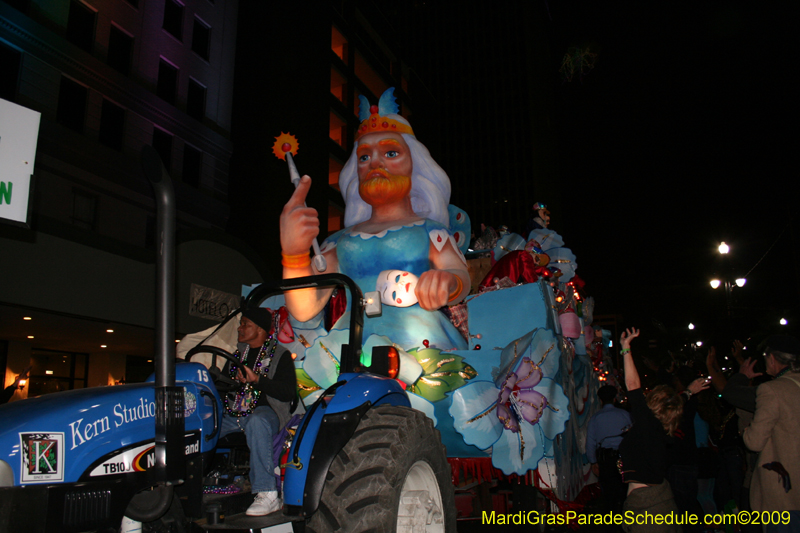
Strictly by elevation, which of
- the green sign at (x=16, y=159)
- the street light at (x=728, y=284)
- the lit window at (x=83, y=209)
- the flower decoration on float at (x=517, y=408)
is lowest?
the flower decoration on float at (x=517, y=408)

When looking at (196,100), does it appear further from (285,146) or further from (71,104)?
(285,146)

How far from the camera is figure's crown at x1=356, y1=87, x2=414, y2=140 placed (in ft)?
18.1

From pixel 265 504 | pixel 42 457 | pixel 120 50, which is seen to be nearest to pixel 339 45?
pixel 120 50

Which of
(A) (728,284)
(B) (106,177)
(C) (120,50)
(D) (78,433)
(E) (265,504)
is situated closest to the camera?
(D) (78,433)

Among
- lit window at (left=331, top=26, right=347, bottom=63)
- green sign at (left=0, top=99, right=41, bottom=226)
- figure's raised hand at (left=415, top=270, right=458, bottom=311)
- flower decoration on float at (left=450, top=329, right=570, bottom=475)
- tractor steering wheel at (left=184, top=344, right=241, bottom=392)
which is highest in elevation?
lit window at (left=331, top=26, right=347, bottom=63)

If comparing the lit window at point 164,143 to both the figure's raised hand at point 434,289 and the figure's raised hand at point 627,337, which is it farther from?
the figure's raised hand at point 627,337

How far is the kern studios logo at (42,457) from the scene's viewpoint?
6.06ft

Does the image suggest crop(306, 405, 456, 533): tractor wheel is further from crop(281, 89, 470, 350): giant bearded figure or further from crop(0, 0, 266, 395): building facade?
crop(0, 0, 266, 395): building facade

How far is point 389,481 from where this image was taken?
7.95ft

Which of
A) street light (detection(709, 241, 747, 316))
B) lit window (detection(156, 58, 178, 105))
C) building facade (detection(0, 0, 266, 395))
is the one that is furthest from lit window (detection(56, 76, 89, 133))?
street light (detection(709, 241, 747, 316))

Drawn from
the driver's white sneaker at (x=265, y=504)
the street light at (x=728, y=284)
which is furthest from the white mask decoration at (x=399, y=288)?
the street light at (x=728, y=284)

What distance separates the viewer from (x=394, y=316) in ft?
15.4

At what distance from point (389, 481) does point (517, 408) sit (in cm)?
188

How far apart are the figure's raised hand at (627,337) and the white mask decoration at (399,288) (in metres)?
1.80
